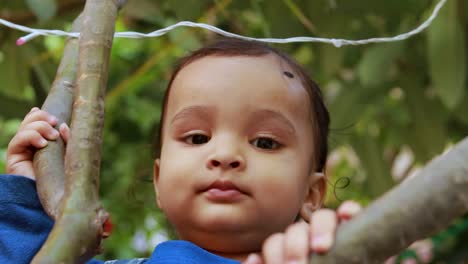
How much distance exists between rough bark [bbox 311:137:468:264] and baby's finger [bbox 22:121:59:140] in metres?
0.43

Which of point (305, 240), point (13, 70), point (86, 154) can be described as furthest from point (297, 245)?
point (13, 70)

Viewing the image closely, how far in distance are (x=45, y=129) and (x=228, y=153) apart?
0.64 ft

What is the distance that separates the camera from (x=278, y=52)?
114cm

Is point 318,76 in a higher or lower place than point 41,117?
higher

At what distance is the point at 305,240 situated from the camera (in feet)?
2.29

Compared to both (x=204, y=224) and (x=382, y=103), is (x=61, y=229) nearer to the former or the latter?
(x=204, y=224)

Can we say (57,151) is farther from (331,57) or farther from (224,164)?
(331,57)

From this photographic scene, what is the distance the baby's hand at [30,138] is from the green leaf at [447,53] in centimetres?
92

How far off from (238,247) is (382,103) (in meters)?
1.64

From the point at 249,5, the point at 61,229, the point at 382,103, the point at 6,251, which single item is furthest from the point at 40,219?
the point at 382,103

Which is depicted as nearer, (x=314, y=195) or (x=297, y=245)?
(x=297, y=245)

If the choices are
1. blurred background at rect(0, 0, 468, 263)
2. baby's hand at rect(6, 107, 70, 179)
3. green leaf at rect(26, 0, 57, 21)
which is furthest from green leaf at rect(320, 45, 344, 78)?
baby's hand at rect(6, 107, 70, 179)

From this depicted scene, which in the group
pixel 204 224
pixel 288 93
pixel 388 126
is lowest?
pixel 204 224

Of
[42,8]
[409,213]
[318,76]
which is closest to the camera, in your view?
[409,213]
